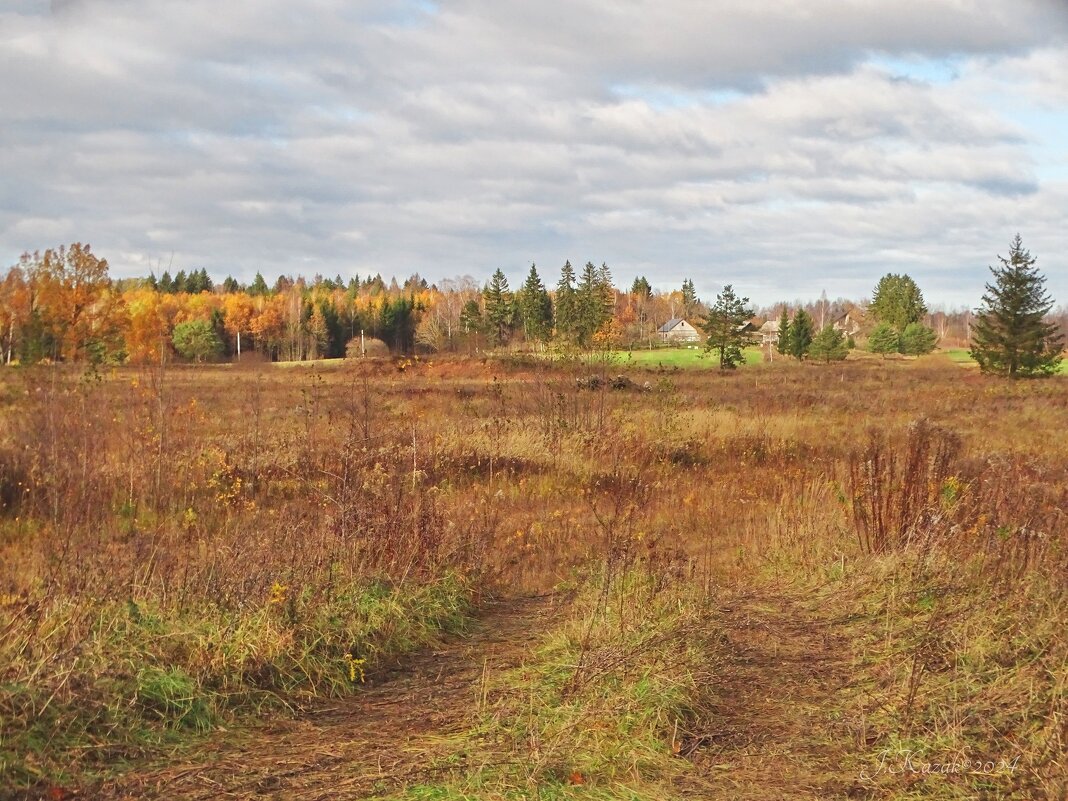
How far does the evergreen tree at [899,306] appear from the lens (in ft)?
282

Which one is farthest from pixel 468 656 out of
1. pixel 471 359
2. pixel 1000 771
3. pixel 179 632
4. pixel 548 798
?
pixel 471 359

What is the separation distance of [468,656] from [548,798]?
204 cm

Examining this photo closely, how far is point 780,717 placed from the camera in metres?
4.11

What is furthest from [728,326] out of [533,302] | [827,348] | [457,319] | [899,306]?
[457,319]

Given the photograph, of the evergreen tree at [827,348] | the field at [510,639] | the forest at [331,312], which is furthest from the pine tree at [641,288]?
the field at [510,639]

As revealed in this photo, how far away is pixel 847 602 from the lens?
569cm

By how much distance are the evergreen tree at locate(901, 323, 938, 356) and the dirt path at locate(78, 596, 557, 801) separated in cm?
7787

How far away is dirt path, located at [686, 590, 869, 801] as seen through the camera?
Result: 3486 millimetres

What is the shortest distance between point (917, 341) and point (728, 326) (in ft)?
91.5

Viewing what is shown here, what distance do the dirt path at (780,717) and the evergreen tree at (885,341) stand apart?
250 ft

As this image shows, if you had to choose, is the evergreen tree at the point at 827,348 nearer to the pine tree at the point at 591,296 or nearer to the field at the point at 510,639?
the pine tree at the point at 591,296

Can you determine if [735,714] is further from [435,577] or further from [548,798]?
[435,577]

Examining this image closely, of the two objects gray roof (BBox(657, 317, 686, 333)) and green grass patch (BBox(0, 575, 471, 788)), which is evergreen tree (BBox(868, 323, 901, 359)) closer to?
gray roof (BBox(657, 317, 686, 333))

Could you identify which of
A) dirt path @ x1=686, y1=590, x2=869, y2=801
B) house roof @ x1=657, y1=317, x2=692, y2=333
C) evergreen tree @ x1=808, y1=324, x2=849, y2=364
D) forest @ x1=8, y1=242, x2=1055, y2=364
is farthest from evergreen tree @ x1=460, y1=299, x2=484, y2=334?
dirt path @ x1=686, y1=590, x2=869, y2=801
